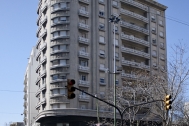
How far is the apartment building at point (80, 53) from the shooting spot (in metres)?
53.2

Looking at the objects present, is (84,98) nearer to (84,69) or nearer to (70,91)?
(84,69)

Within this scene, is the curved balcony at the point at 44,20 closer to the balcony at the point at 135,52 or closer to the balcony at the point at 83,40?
the balcony at the point at 83,40

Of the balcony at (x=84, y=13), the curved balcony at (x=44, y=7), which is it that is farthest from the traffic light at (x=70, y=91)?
the curved balcony at (x=44, y=7)

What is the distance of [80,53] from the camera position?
179ft

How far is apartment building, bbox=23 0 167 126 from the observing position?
2096 inches

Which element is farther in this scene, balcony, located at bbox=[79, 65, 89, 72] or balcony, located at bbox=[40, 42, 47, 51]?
balcony, located at bbox=[40, 42, 47, 51]

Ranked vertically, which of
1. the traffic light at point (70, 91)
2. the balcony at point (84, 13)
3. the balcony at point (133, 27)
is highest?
the balcony at point (84, 13)

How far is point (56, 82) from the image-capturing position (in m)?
53.4

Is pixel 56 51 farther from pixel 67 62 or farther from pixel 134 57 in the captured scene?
pixel 134 57

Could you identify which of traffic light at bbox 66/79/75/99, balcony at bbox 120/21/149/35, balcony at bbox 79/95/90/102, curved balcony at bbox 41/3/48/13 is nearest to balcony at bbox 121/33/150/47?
balcony at bbox 120/21/149/35

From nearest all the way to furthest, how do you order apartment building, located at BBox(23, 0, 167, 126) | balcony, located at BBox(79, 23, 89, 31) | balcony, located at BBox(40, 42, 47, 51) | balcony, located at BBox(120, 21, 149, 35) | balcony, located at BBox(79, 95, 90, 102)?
apartment building, located at BBox(23, 0, 167, 126), balcony, located at BBox(79, 95, 90, 102), balcony, located at BBox(79, 23, 89, 31), balcony, located at BBox(40, 42, 47, 51), balcony, located at BBox(120, 21, 149, 35)

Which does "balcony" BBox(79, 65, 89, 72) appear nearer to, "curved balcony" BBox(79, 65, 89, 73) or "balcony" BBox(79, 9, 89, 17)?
"curved balcony" BBox(79, 65, 89, 73)

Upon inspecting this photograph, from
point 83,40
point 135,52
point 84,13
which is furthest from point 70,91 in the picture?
point 135,52

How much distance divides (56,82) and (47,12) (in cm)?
1085
